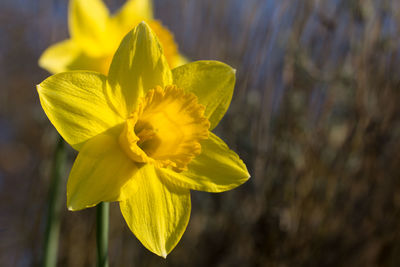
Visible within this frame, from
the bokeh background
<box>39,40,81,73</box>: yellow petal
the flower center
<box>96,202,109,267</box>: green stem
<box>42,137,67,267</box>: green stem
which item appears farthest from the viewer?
the bokeh background

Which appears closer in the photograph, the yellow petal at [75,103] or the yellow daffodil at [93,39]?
the yellow petal at [75,103]

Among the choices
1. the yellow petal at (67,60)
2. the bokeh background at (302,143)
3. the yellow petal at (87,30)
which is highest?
the yellow petal at (87,30)

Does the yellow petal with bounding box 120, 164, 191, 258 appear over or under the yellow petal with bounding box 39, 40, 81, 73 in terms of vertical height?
under

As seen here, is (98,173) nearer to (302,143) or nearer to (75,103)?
(75,103)

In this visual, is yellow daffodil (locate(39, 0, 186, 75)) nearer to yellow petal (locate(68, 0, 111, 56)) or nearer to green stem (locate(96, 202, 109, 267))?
yellow petal (locate(68, 0, 111, 56))

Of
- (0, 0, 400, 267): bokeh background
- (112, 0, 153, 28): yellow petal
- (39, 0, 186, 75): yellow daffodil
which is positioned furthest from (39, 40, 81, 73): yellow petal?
(0, 0, 400, 267): bokeh background

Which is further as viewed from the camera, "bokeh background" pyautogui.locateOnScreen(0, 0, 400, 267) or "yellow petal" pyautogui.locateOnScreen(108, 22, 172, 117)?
"bokeh background" pyautogui.locateOnScreen(0, 0, 400, 267)

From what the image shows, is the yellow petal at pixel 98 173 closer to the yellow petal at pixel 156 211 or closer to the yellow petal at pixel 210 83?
the yellow petal at pixel 156 211

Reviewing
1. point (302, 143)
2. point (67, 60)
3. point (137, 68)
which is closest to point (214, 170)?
point (137, 68)

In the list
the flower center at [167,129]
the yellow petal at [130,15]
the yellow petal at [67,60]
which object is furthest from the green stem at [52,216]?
the yellow petal at [130,15]
